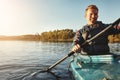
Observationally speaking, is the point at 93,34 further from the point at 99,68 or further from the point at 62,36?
the point at 62,36

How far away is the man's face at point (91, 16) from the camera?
8195 millimetres

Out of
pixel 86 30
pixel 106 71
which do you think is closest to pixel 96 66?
pixel 106 71

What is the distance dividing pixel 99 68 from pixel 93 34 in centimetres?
196

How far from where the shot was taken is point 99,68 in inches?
266

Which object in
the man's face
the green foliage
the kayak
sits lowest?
the kayak

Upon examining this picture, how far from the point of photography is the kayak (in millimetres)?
5884

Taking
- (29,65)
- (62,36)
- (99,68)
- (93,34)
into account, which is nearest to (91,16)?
(93,34)

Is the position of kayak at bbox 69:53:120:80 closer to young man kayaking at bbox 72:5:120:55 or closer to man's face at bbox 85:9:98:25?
young man kayaking at bbox 72:5:120:55

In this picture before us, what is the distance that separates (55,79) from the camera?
1105 cm

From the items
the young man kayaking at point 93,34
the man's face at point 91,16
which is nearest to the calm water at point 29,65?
the young man kayaking at point 93,34

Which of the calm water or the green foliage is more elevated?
the green foliage

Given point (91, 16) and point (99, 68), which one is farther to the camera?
point (91, 16)

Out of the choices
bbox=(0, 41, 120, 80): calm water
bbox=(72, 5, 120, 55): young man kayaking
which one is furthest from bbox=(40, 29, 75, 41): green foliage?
bbox=(72, 5, 120, 55): young man kayaking

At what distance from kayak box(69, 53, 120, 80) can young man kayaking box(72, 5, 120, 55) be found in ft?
1.62
